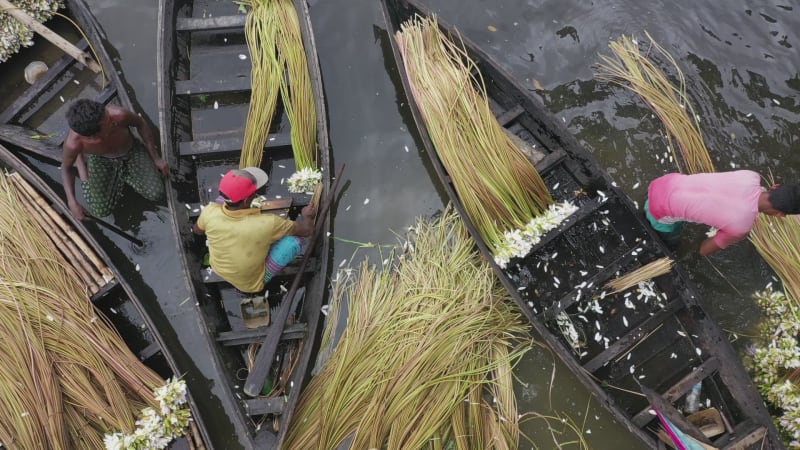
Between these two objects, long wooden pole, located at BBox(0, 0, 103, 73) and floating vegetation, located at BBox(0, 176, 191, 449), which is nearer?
floating vegetation, located at BBox(0, 176, 191, 449)

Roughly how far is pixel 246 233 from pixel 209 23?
8.11ft

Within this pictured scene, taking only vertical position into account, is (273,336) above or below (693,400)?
above

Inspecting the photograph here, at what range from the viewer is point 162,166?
4.12 m

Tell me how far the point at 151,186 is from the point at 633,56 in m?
5.01

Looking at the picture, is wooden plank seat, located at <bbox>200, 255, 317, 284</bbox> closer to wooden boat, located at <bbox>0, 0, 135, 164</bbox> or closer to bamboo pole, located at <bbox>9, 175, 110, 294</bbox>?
bamboo pole, located at <bbox>9, 175, 110, 294</bbox>

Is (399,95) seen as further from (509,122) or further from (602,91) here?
(602,91)

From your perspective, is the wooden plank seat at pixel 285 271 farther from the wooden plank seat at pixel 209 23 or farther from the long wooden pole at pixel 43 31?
the long wooden pole at pixel 43 31

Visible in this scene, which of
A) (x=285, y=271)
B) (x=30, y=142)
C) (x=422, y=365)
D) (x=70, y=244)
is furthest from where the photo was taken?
(x=30, y=142)

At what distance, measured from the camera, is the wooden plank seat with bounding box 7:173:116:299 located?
4309 millimetres

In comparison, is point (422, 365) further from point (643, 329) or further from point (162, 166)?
point (162, 166)

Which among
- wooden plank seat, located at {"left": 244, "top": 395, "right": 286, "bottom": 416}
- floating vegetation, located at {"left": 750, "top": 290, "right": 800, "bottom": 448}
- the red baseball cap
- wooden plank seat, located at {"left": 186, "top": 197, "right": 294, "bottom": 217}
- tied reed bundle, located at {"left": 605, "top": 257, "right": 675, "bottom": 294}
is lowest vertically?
floating vegetation, located at {"left": 750, "top": 290, "right": 800, "bottom": 448}

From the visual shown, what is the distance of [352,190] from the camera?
5.13 m

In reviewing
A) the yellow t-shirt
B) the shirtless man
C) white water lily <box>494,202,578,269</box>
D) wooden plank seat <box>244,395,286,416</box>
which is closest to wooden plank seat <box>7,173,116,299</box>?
the shirtless man

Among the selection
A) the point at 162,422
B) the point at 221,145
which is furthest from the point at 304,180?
the point at 162,422
